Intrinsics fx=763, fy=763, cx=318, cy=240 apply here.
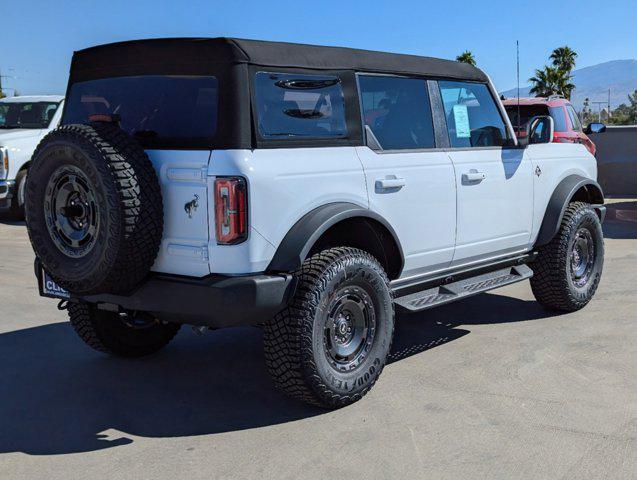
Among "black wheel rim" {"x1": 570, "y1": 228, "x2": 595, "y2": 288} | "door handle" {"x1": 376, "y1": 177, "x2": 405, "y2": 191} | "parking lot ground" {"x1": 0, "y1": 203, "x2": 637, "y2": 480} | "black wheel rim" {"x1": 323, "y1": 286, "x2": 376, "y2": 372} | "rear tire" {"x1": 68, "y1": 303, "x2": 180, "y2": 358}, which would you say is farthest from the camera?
"black wheel rim" {"x1": 570, "y1": 228, "x2": 595, "y2": 288}

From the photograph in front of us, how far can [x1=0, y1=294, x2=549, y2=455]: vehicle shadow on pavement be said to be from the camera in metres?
3.98

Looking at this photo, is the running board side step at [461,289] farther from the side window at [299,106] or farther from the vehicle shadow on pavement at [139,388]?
the side window at [299,106]

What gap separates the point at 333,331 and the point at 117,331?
5.49 ft

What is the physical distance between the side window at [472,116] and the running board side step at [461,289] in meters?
0.95

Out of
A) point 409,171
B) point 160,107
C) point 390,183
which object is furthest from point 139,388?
point 409,171

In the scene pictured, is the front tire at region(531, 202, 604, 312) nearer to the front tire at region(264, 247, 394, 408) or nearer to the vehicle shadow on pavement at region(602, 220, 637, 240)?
the front tire at region(264, 247, 394, 408)

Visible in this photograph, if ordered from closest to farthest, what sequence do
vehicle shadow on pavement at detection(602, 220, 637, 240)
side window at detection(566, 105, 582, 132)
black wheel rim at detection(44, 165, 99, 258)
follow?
black wheel rim at detection(44, 165, 99, 258), vehicle shadow on pavement at detection(602, 220, 637, 240), side window at detection(566, 105, 582, 132)

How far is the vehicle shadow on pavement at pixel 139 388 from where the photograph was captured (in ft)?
13.0

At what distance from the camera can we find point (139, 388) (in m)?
4.65

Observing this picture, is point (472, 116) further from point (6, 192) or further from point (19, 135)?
point (19, 135)

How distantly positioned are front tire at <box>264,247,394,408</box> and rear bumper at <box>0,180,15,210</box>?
29.3 ft

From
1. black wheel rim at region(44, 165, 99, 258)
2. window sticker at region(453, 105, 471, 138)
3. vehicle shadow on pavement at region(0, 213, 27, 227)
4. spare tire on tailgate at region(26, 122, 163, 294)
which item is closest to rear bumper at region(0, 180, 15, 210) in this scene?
vehicle shadow on pavement at region(0, 213, 27, 227)

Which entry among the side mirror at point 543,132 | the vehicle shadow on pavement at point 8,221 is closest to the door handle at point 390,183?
the side mirror at point 543,132

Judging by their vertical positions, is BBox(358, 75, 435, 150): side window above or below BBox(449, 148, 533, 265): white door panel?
above
